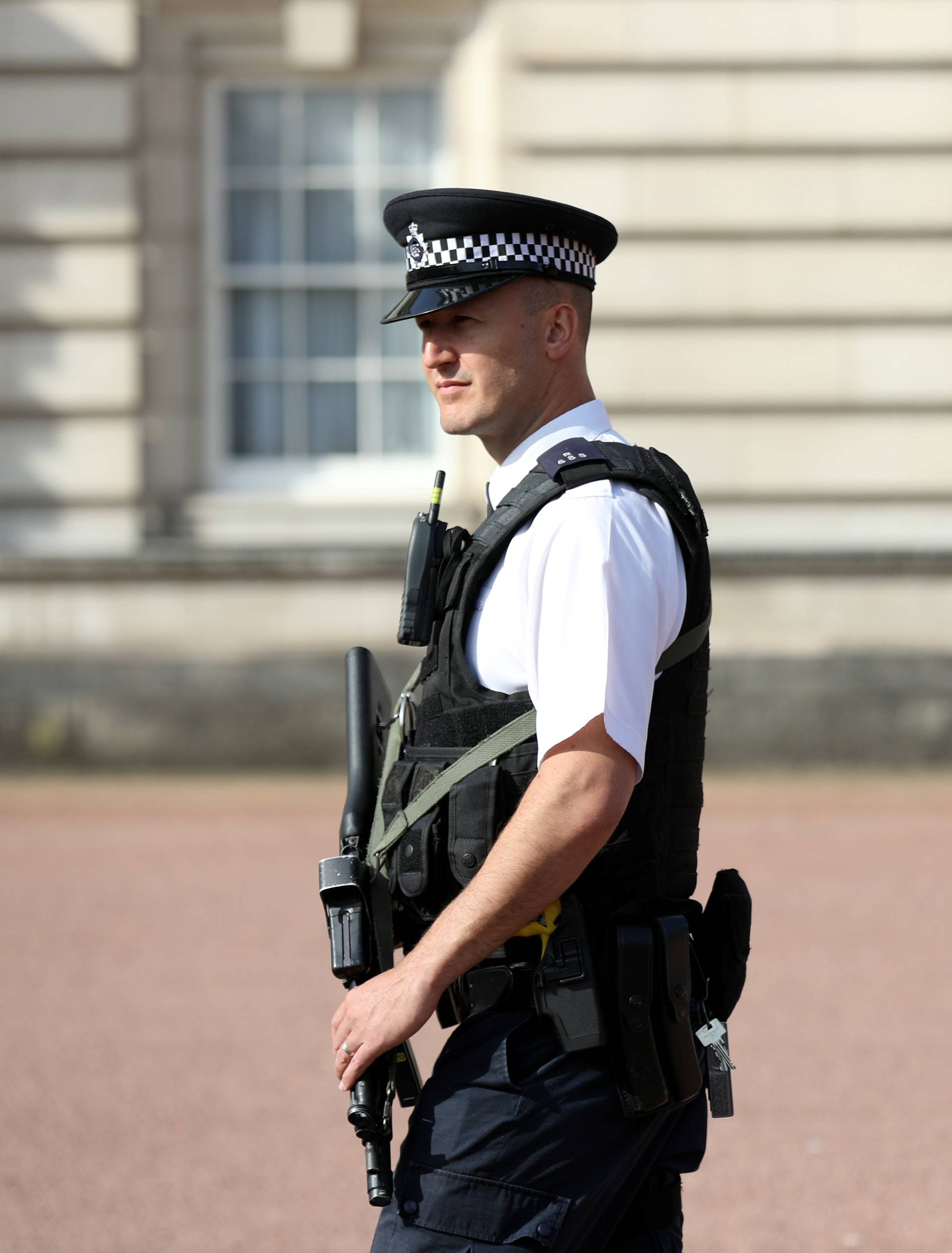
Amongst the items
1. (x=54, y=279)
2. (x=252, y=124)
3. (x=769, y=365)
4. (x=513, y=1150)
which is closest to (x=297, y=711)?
(x=54, y=279)

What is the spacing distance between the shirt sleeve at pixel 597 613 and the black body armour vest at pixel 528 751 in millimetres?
67

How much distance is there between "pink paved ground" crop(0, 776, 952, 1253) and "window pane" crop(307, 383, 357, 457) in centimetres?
304

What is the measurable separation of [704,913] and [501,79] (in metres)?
8.73

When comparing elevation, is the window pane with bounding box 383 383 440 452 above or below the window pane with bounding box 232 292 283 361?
below

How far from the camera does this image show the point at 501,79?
1021 centimetres

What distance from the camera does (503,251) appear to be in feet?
7.47

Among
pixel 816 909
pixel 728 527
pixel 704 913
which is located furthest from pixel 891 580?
pixel 704 913

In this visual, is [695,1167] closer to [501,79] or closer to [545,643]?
[545,643]

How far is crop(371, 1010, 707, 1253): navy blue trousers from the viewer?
209 centimetres

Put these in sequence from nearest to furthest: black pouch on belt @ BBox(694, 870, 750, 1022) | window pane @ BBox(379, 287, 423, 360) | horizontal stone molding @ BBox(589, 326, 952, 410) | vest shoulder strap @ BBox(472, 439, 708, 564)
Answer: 1. vest shoulder strap @ BBox(472, 439, 708, 564)
2. black pouch on belt @ BBox(694, 870, 750, 1022)
3. horizontal stone molding @ BBox(589, 326, 952, 410)
4. window pane @ BBox(379, 287, 423, 360)

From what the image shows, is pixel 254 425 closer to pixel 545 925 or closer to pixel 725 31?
pixel 725 31

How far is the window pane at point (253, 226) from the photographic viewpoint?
10.7 meters

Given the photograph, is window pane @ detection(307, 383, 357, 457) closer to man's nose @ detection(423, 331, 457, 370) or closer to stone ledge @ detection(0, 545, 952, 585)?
→ stone ledge @ detection(0, 545, 952, 585)

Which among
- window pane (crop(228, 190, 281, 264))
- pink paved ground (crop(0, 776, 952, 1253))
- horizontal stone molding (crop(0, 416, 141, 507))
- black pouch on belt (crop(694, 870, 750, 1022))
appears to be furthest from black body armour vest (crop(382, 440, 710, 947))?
window pane (crop(228, 190, 281, 264))
